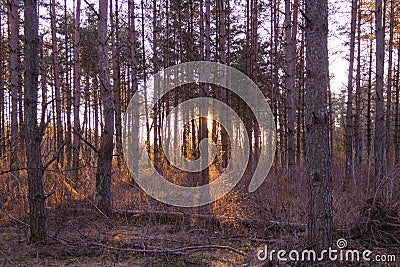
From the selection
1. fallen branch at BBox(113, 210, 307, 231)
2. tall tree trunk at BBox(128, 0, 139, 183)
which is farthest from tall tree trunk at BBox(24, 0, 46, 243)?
tall tree trunk at BBox(128, 0, 139, 183)

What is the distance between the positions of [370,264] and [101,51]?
18.1ft

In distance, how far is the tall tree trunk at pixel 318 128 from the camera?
3861 mm

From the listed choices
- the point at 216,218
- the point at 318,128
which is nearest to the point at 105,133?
the point at 216,218

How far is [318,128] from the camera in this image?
3.86 metres

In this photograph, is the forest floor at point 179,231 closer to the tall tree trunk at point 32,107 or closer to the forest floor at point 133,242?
the forest floor at point 133,242

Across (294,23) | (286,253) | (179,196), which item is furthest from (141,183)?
(294,23)

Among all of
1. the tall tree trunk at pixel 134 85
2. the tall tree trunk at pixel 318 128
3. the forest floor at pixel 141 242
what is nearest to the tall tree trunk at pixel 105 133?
the forest floor at pixel 141 242

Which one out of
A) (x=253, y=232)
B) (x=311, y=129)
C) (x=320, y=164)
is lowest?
(x=253, y=232)

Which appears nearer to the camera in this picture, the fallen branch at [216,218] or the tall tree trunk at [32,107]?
the tall tree trunk at [32,107]

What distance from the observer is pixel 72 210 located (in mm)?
6520

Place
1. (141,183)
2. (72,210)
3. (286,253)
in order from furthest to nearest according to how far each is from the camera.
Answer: (141,183)
(72,210)
(286,253)

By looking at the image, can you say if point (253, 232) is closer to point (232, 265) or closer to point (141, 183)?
point (232, 265)

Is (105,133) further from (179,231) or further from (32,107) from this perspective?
(179,231)

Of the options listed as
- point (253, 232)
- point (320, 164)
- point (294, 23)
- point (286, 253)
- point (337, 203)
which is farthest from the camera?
point (294, 23)
